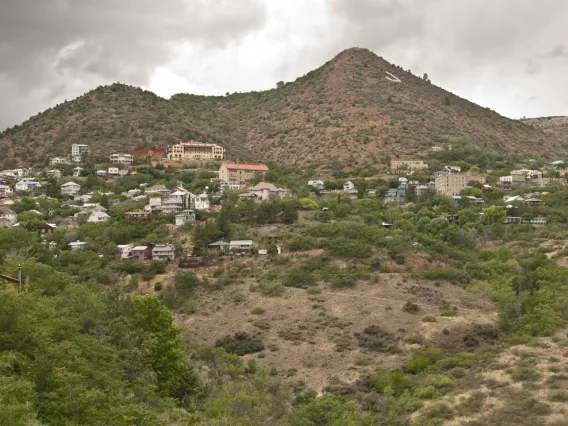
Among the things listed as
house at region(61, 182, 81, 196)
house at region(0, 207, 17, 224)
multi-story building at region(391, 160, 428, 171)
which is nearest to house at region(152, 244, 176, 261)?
house at region(0, 207, 17, 224)

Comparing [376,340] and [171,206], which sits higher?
[171,206]

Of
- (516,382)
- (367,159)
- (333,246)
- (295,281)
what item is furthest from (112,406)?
(367,159)

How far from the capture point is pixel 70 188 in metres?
70.2

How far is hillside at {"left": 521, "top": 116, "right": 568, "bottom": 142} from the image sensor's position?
122 m

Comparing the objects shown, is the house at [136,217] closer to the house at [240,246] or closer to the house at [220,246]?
Result: the house at [220,246]

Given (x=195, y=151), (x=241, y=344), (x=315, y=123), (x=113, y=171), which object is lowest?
(x=241, y=344)

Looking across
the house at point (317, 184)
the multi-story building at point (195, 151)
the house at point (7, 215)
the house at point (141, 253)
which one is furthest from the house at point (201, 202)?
the multi-story building at point (195, 151)

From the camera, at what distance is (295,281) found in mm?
45781

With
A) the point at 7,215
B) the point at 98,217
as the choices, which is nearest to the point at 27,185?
the point at 7,215

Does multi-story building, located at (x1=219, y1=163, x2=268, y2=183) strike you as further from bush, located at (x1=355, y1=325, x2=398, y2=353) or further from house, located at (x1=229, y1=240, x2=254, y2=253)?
bush, located at (x1=355, y1=325, x2=398, y2=353)

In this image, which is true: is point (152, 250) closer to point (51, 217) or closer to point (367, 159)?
point (51, 217)

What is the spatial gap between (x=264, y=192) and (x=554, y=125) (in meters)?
88.5

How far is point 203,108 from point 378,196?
62145mm

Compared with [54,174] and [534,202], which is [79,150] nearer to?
[54,174]
